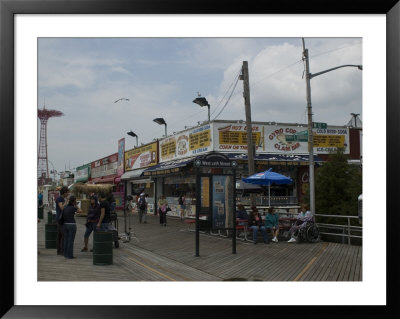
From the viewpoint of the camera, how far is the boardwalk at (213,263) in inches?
332

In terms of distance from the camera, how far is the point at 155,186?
2972 cm

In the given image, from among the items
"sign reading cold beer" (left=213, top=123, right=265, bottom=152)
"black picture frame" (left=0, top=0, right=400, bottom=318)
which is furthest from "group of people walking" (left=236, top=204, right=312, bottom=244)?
"sign reading cold beer" (left=213, top=123, right=265, bottom=152)

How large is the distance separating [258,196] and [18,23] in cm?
1818

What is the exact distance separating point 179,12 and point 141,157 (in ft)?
95.9

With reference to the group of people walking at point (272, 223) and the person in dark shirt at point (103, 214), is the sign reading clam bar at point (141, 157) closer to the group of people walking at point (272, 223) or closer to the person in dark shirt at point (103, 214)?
the group of people walking at point (272, 223)

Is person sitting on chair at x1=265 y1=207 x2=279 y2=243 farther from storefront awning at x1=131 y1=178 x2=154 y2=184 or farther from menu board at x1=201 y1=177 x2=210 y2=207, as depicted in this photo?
storefront awning at x1=131 y1=178 x2=154 y2=184

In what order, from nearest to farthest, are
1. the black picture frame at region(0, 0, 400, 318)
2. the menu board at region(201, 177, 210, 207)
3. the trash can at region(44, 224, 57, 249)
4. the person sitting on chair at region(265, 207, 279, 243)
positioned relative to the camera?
the black picture frame at region(0, 0, 400, 318), the menu board at region(201, 177, 210, 207), the trash can at region(44, 224, 57, 249), the person sitting on chair at region(265, 207, 279, 243)

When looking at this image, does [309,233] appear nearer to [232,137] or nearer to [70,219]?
[70,219]

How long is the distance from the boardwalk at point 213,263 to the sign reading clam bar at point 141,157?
18337mm

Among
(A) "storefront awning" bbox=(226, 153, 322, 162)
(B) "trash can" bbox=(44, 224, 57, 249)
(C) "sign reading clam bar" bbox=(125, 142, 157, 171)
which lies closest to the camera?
(B) "trash can" bbox=(44, 224, 57, 249)

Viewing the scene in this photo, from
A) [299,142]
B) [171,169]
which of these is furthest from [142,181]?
[299,142]

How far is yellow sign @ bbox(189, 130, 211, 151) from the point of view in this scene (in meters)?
23.6

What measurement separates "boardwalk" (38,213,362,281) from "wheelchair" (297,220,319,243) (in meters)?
0.35

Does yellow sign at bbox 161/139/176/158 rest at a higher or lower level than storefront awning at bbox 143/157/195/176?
higher
